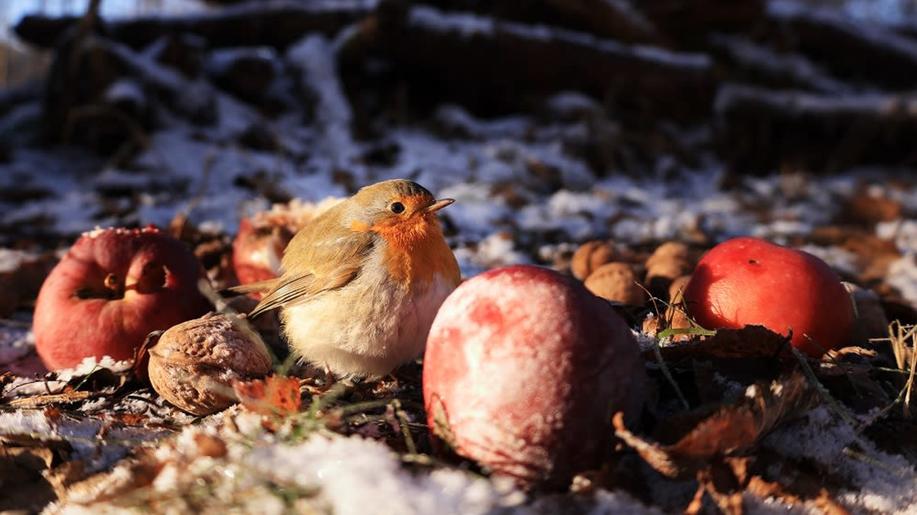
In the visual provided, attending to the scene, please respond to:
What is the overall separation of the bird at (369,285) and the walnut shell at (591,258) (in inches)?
33.3

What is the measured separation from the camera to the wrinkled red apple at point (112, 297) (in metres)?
2.16

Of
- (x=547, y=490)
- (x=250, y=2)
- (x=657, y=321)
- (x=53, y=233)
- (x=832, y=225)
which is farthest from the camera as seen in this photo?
(x=250, y=2)

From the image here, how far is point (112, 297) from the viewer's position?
7.44 ft

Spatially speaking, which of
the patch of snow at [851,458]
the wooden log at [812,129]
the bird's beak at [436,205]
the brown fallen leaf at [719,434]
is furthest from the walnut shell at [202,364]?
the wooden log at [812,129]

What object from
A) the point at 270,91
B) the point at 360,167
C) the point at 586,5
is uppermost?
the point at 586,5

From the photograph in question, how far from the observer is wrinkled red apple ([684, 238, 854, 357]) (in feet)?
6.17

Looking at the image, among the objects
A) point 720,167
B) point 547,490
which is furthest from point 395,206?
point 720,167

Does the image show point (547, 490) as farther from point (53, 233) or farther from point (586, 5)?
point (586, 5)

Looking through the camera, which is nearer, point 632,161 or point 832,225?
point 832,225

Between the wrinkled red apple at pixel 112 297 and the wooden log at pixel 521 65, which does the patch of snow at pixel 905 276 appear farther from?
the wooden log at pixel 521 65

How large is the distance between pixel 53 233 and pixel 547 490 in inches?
152

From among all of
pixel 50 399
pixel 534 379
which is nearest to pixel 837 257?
pixel 534 379

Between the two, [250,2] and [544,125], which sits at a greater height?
[250,2]

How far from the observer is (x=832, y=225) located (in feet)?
16.8
